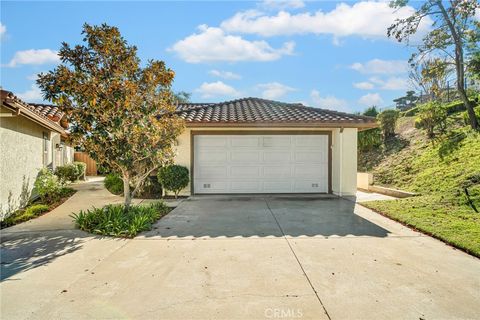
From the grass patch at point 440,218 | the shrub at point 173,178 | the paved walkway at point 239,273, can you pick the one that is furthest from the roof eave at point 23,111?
the grass patch at point 440,218

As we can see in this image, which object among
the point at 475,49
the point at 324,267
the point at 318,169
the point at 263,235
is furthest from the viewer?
the point at 318,169

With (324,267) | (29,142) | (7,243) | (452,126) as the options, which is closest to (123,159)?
(7,243)

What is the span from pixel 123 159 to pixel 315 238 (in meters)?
4.69

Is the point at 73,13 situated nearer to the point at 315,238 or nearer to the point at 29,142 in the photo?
the point at 29,142

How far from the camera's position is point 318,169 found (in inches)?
424

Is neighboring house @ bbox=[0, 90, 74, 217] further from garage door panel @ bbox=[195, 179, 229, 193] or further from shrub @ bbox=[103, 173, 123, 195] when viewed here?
garage door panel @ bbox=[195, 179, 229, 193]

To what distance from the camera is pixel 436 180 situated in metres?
9.76

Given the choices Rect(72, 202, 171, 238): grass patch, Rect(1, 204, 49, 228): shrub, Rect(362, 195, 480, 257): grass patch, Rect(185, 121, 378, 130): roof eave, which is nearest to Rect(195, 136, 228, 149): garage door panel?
Rect(185, 121, 378, 130): roof eave

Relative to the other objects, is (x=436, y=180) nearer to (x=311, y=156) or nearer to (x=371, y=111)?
(x=311, y=156)

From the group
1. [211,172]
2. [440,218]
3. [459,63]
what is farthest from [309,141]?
[459,63]

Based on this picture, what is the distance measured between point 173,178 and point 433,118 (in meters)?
12.9

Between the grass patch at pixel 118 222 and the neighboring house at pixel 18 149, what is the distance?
2.55 m

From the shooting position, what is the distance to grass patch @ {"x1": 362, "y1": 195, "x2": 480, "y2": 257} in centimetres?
493

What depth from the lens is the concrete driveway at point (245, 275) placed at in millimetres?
2828
